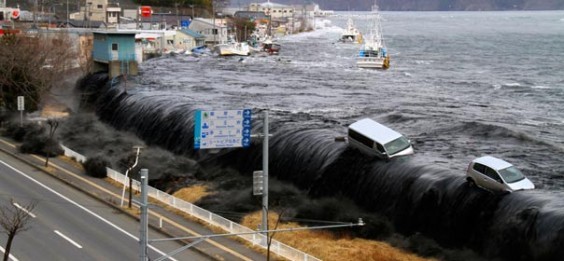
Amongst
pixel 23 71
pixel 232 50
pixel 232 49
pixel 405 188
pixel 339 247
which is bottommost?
pixel 339 247

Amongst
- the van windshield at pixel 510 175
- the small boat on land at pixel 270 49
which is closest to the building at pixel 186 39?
the small boat on land at pixel 270 49

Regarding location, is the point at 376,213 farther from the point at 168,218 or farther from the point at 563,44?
the point at 563,44

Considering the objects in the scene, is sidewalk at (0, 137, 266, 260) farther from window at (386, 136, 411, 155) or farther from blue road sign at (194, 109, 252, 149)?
window at (386, 136, 411, 155)

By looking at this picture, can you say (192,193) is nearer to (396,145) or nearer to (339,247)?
(396,145)

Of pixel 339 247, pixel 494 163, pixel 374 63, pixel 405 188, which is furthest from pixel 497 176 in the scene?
pixel 374 63

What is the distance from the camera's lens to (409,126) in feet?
165

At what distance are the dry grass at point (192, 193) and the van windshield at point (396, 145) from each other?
890 cm

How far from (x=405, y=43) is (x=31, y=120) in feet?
381

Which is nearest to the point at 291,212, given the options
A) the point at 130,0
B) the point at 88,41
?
the point at 88,41

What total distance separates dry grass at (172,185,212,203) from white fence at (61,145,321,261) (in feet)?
6.20

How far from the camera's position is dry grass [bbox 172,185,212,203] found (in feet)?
125

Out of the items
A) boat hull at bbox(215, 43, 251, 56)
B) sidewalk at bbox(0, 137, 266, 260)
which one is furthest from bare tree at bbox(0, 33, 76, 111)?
boat hull at bbox(215, 43, 251, 56)

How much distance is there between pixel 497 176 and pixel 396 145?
25.4 ft

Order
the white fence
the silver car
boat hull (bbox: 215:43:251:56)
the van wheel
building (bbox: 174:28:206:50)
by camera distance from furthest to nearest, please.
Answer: building (bbox: 174:28:206:50) → boat hull (bbox: 215:43:251:56) → the van wheel → the silver car → the white fence
